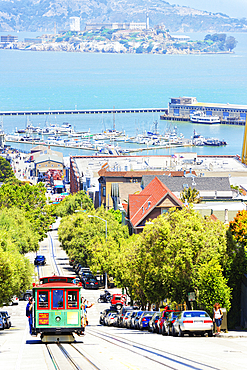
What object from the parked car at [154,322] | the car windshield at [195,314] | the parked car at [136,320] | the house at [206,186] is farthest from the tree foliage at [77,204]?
the car windshield at [195,314]

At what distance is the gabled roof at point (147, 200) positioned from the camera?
233 ft

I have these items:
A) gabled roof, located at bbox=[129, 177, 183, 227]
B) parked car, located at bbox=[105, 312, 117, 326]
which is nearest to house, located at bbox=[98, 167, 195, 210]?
gabled roof, located at bbox=[129, 177, 183, 227]

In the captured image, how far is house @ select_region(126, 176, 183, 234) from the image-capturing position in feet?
231

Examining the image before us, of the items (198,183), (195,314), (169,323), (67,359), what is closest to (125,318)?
(169,323)

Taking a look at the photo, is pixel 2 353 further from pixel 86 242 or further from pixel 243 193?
pixel 243 193

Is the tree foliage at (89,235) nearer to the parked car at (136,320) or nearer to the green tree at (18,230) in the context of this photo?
the green tree at (18,230)

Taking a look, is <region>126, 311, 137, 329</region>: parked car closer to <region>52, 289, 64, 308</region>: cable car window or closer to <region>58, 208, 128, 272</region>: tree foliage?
<region>52, 289, 64, 308</region>: cable car window

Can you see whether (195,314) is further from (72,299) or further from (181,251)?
(181,251)

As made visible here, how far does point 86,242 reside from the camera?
7750cm

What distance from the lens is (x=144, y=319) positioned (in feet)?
121

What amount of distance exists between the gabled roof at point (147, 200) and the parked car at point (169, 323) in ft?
126

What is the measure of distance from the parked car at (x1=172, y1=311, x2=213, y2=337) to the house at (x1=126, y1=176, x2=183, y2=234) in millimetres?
40598

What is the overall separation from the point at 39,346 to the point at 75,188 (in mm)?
126218

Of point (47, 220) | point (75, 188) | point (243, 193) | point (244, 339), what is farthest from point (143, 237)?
point (75, 188)
